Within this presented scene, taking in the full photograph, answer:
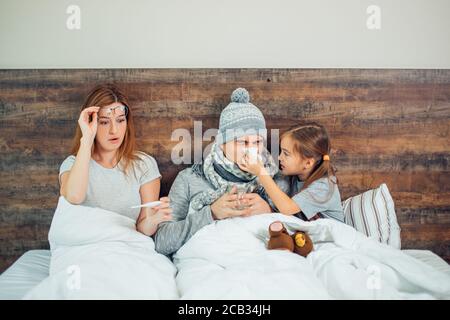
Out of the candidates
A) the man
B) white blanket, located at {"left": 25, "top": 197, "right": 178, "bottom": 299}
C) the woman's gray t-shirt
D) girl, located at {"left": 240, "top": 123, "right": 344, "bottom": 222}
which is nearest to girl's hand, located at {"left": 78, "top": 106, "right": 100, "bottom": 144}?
the woman's gray t-shirt

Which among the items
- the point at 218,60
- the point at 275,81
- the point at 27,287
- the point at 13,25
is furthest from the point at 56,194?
the point at 275,81

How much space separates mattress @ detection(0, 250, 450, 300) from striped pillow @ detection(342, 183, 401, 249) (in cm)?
16

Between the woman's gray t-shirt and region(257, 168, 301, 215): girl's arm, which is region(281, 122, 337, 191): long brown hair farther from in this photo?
the woman's gray t-shirt

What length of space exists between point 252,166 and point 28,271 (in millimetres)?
905

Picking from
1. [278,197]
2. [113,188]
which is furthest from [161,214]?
[278,197]

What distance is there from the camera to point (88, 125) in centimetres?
178

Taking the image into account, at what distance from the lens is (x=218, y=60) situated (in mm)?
1979

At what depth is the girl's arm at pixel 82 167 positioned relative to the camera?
1.74m

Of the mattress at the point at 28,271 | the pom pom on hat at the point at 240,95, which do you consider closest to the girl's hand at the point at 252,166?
the pom pom on hat at the point at 240,95

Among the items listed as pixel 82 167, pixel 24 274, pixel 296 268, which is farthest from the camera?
pixel 82 167

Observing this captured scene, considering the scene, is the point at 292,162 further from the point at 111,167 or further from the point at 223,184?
the point at 111,167

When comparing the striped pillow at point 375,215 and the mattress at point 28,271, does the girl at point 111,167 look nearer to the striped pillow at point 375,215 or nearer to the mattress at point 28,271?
the mattress at point 28,271

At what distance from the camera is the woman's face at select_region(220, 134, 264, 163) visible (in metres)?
1.78

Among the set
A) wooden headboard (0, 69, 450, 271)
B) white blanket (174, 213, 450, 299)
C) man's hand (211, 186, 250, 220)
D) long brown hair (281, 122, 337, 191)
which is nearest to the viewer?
white blanket (174, 213, 450, 299)
